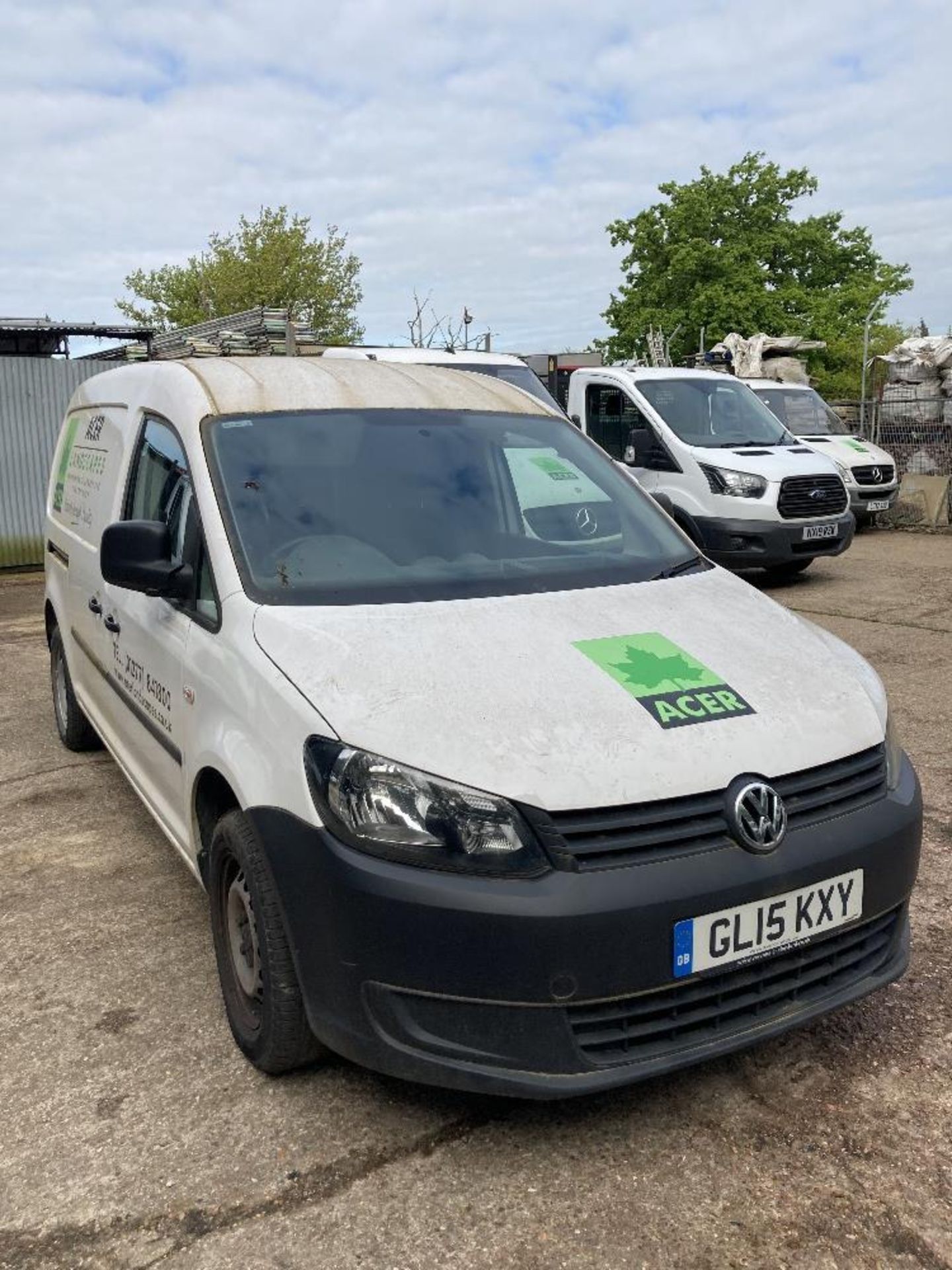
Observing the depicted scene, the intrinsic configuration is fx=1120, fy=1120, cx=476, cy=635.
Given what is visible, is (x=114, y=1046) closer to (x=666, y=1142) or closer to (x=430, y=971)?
(x=430, y=971)

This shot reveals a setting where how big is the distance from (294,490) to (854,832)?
→ 1.77 m

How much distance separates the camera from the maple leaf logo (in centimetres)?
260

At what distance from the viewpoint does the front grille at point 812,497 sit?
1038 cm

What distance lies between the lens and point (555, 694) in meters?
2.51

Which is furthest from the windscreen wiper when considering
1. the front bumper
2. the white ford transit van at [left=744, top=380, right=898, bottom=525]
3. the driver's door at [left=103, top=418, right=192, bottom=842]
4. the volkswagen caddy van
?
the white ford transit van at [left=744, top=380, right=898, bottom=525]

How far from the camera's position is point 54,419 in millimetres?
13789

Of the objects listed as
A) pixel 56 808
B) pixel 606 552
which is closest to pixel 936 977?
pixel 606 552

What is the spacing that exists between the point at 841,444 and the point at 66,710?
11899 millimetres

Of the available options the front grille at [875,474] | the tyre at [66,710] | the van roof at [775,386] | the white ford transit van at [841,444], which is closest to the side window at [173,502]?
the tyre at [66,710]

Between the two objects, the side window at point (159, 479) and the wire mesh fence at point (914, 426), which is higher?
the side window at point (159, 479)

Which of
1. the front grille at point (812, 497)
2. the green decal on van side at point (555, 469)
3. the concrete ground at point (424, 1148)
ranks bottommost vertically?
the concrete ground at point (424, 1148)

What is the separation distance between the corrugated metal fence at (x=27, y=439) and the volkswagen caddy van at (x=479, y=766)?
11.0 metres

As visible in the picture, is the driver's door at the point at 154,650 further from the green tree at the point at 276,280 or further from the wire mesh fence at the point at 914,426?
the green tree at the point at 276,280

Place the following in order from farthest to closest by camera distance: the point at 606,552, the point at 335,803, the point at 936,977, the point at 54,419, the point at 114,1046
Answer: the point at 54,419 < the point at 606,552 < the point at 936,977 < the point at 114,1046 < the point at 335,803
